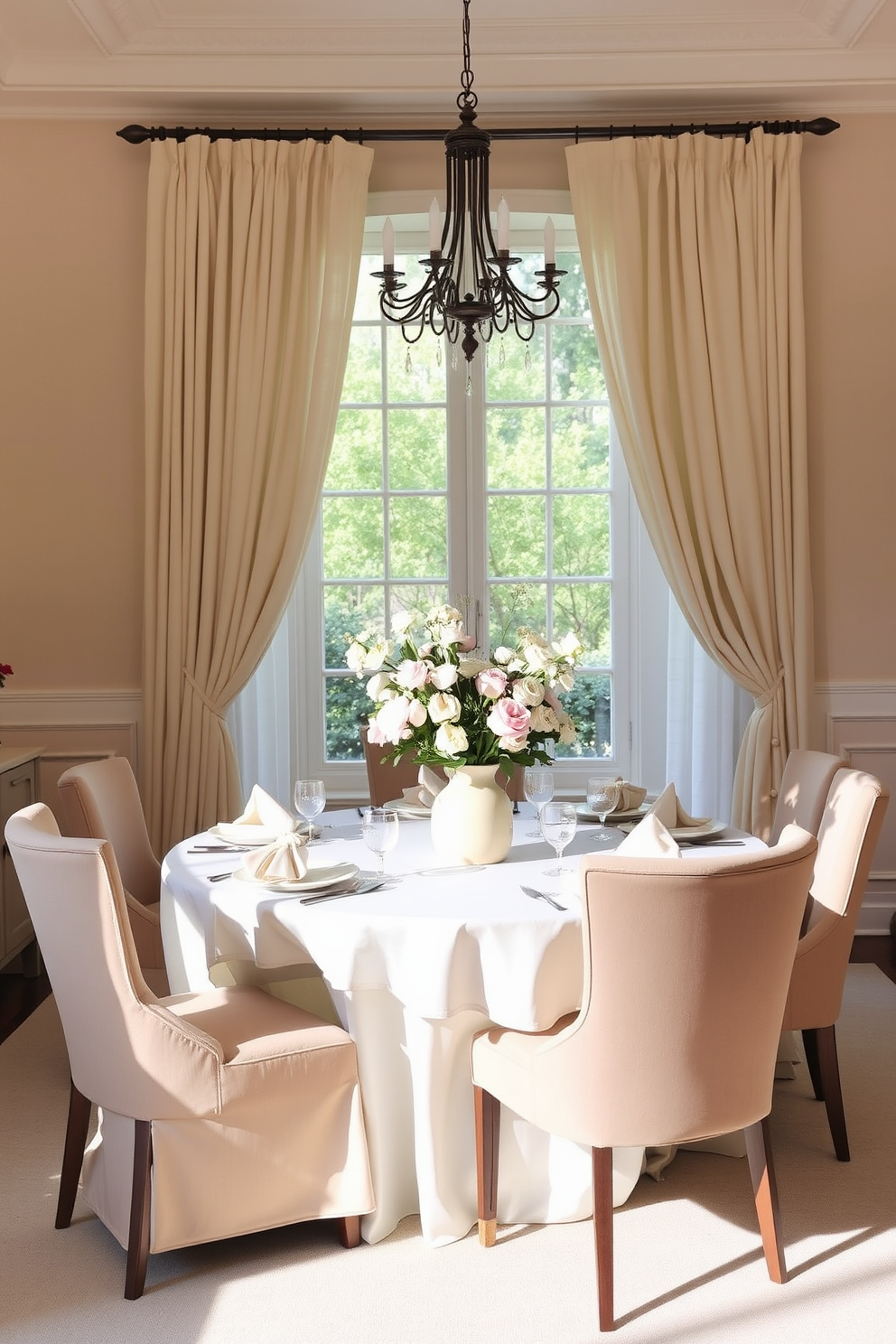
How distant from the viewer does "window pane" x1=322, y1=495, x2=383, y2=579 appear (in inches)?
193

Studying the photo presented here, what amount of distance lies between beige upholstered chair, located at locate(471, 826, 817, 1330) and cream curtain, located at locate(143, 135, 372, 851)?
2.54m

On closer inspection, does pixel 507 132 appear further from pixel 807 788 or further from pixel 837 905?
pixel 837 905

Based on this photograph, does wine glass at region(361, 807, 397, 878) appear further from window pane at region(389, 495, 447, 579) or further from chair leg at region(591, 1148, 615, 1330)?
window pane at region(389, 495, 447, 579)

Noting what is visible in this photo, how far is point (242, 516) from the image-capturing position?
4520mm

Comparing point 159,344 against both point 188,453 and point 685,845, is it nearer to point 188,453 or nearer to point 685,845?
point 188,453

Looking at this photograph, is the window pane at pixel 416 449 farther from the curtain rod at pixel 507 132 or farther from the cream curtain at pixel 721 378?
the curtain rod at pixel 507 132

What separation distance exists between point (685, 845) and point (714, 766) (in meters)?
1.70

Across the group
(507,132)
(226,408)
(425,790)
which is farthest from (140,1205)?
(507,132)

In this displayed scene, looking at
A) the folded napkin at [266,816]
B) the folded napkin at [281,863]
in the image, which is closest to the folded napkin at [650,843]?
the folded napkin at [281,863]

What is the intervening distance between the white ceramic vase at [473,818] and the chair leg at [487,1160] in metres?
0.55

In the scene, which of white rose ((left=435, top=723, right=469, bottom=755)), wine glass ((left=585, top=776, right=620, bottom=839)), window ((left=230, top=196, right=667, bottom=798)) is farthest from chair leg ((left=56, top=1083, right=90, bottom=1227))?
window ((left=230, top=196, right=667, bottom=798))

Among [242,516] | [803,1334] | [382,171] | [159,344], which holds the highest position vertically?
[382,171]

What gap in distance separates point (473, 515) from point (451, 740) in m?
2.34

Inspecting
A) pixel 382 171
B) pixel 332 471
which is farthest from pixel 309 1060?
pixel 382 171
